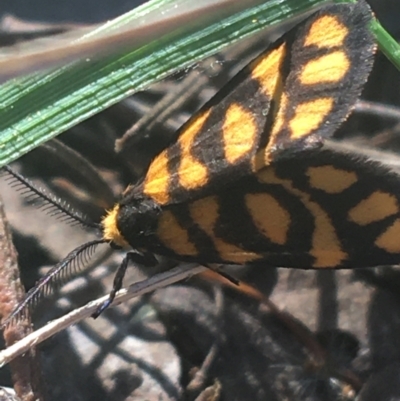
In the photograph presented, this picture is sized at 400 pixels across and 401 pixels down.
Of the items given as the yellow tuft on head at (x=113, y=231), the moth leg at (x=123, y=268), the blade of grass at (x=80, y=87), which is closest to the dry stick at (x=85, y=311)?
the moth leg at (x=123, y=268)

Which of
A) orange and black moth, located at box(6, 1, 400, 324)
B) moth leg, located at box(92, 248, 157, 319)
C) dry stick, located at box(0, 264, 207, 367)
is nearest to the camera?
Answer: orange and black moth, located at box(6, 1, 400, 324)

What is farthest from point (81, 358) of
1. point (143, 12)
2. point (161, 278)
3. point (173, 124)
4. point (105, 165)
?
point (143, 12)

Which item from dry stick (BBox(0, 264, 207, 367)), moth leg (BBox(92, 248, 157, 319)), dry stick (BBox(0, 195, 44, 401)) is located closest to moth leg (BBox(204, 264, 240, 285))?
dry stick (BBox(0, 264, 207, 367))

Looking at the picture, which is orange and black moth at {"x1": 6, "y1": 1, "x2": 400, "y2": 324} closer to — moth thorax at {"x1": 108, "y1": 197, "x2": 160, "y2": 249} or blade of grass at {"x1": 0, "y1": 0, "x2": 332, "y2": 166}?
moth thorax at {"x1": 108, "y1": 197, "x2": 160, "y2": 249}

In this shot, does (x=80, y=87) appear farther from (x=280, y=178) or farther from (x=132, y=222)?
(x=280, y=178)

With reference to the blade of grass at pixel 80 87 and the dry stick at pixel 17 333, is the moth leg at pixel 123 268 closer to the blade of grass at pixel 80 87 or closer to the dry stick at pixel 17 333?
the dry stick at pixel 17 333
